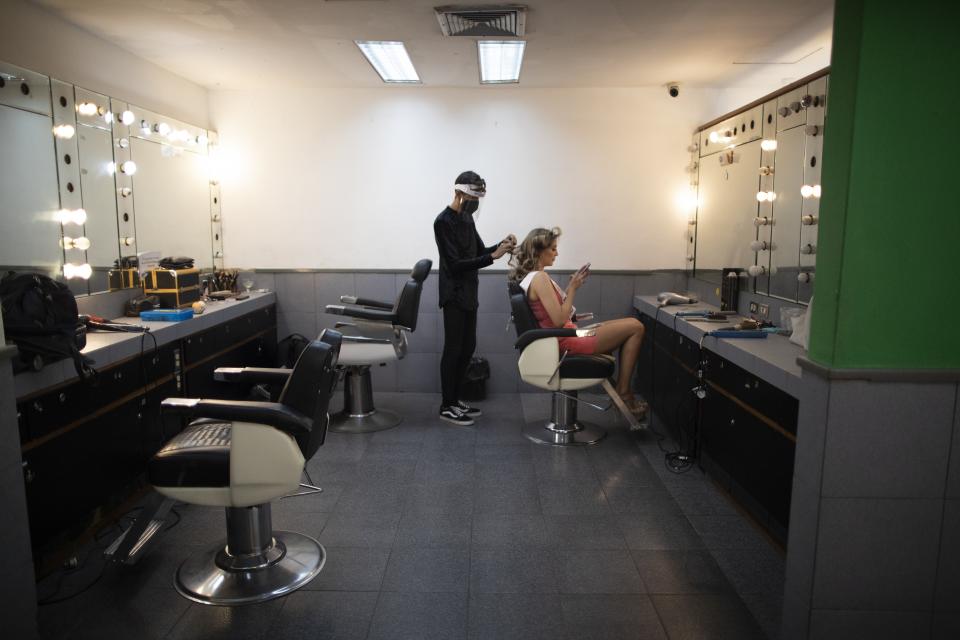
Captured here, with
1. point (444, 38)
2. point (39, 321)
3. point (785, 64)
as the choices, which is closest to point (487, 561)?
point (39, 321)

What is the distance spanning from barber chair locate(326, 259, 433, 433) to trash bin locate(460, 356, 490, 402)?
0.64 m

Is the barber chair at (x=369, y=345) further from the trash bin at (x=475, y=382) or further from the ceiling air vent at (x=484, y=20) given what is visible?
the ceiling air vent at (x=484, y=20)

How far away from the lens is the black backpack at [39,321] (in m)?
2.38

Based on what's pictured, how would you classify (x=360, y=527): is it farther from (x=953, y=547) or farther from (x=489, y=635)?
(x=953, y=547)

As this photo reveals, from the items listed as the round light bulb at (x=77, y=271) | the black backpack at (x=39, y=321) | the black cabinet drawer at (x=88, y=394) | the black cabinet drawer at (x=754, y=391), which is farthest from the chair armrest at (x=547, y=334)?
the round light bulb at (x=77, y=271)

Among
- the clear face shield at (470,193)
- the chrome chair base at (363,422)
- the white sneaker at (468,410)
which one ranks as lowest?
the chrome chair base at (363,422)

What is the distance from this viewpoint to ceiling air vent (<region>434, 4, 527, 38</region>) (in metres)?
3.25

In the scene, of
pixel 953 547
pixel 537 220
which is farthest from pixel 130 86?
pixel 953 547

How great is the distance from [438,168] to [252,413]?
11.0 ft

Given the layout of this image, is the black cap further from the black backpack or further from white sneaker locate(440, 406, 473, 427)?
the black backpack

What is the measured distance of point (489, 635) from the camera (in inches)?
87.9

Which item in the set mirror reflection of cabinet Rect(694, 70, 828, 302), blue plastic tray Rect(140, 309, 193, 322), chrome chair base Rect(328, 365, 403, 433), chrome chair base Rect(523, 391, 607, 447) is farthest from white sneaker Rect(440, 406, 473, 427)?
mirror reflection of cabinet Rect(694, 70, 828, 302)

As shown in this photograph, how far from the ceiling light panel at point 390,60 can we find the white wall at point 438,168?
1.07ft

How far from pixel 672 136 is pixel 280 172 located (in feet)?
9.98
